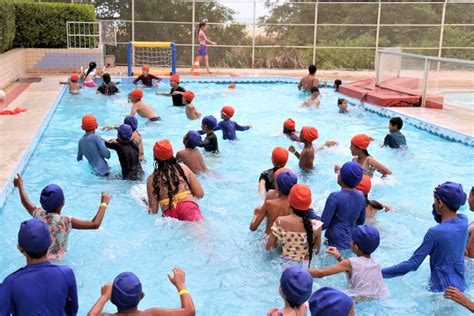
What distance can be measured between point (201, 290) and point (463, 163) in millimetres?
6808

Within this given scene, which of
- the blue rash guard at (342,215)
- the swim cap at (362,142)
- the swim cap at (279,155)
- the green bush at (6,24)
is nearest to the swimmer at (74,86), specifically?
the green bush at (6,24)

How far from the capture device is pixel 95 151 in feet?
27.5

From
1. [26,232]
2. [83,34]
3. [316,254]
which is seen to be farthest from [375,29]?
[26,232]

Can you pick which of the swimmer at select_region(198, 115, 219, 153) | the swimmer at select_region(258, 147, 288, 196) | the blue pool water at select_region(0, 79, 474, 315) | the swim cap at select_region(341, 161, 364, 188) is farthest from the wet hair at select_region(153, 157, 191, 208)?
the swimmer at select_region(198, 115, 219, 153)

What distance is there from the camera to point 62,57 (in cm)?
2086

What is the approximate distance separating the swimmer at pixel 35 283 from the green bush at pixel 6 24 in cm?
1521

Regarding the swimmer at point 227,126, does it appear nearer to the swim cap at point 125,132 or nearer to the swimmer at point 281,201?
the swim cap at point 125,132

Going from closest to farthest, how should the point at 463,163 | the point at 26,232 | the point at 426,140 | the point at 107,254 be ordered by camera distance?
1. the point at 26,232
2. the point at 107,254
3. the point at 463,163
4. the point at 426,140

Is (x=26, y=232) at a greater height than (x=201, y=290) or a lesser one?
greater

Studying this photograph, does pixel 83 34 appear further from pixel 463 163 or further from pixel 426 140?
pixel 463 163

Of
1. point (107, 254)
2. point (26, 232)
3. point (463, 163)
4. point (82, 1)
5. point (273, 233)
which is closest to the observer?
point (26, 232)

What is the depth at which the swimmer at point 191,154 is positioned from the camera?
7.97 meters

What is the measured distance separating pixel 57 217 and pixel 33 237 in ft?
5.54

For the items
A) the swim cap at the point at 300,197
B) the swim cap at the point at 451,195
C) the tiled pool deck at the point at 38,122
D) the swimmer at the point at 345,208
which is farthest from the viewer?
the tiled pool deck at the point at 38,122
